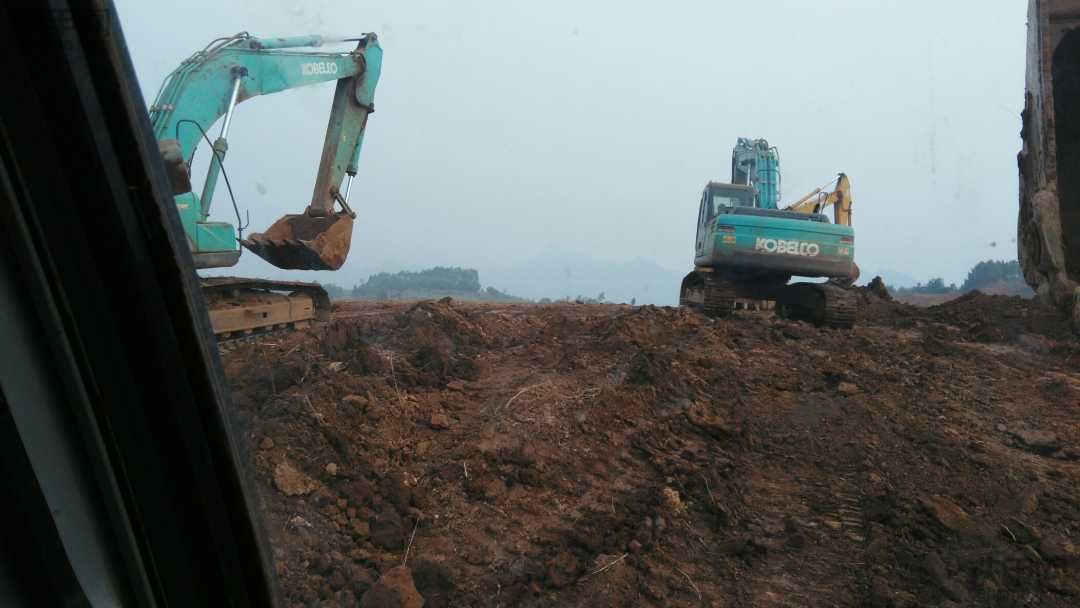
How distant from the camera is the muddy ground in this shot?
322 centimetres

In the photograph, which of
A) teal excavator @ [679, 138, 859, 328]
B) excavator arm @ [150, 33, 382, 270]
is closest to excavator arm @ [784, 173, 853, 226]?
teal excavator @ [679, 138, 859, 328]

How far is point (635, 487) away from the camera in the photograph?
14.0ft

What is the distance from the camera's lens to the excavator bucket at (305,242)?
818 cm

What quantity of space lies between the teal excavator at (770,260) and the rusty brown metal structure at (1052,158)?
7.57 feet

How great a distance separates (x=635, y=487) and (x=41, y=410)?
356cm

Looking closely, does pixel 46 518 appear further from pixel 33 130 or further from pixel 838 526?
pixel 838 526

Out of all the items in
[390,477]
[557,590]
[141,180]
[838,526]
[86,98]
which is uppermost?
[86,98]

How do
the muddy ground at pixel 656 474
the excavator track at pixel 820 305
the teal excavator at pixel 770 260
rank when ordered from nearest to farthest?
the muddy ground at pixel 656 474, the excavator track at pixel 820 305, the teal excavator at pixel 770 260

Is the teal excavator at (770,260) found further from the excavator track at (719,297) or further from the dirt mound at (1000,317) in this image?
the dirt mound at (1000,317)

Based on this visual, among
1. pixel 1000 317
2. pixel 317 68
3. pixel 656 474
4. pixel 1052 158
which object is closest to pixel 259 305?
pixel 317 68

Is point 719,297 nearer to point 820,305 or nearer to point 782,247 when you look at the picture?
point 782,247

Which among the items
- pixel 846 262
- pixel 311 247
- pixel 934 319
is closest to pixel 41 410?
pixel 311 247

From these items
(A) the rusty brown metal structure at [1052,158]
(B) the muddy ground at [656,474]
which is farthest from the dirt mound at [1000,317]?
(B) the muddy ground at [656,474]

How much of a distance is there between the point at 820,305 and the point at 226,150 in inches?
319
